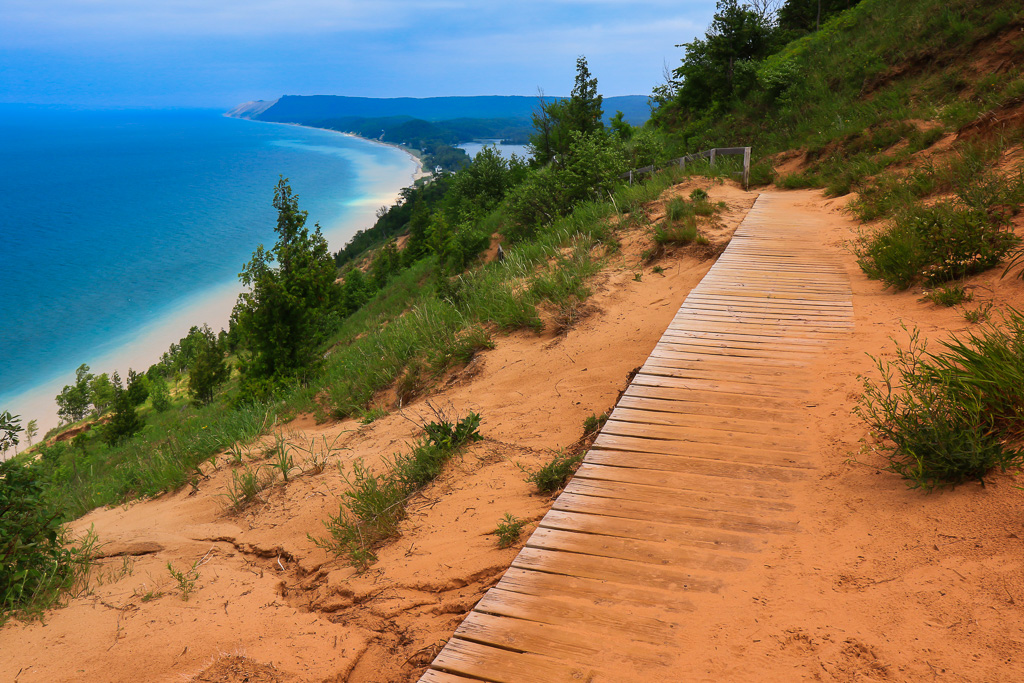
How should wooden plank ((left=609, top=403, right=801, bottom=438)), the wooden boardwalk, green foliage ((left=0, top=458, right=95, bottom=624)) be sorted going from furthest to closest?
green foliage ((left=0, top=458, right=95, bottom=624))
wooden plank ((left=609, top=403, right=801, bottom=438))
the wooden boardwalk

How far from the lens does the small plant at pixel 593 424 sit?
441 centimetres

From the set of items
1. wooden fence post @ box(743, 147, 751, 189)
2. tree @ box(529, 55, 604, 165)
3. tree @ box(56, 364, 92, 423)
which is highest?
tree @ box(529, 55, 604, 165)

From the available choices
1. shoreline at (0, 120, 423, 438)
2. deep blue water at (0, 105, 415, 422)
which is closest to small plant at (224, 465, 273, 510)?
shoreline at (0, 120, 423, 438)

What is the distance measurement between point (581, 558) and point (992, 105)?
13154mm

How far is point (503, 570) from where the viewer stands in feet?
10.2

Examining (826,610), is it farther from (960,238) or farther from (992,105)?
(992,105)

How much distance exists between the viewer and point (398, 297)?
3600 cm

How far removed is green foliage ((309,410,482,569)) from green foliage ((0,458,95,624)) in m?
1.70

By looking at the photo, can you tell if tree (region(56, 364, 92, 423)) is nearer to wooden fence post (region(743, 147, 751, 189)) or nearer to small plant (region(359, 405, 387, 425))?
small plant (region(359, 405, 387, 425))

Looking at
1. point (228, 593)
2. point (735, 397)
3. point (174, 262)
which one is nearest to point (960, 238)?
point (735, 397)

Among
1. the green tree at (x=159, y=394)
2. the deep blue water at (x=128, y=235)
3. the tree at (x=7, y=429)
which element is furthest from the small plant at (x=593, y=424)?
the deep blue water at (x=128, y=235)

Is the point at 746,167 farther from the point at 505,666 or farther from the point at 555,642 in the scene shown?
the point at 505,666

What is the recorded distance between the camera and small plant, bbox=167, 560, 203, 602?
11.8ft

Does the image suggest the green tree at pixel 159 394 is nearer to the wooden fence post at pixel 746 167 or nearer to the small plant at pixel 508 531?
the wooden fence post at pixel 746 167
